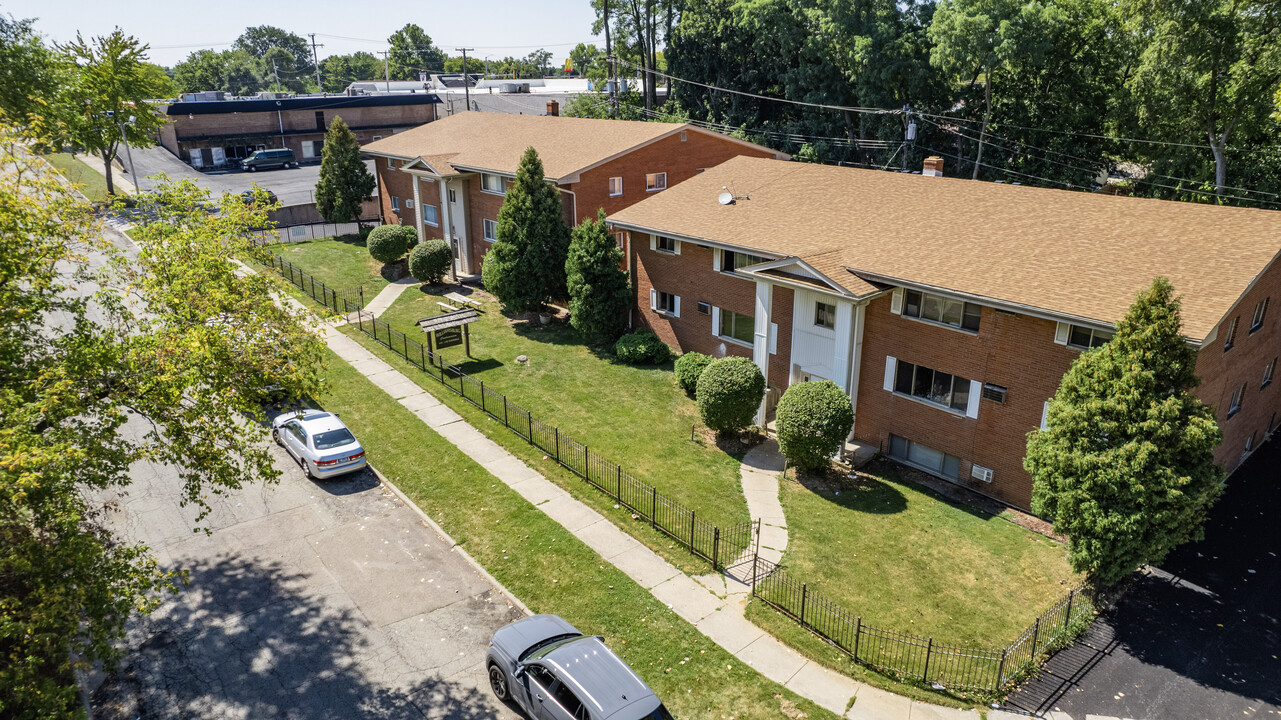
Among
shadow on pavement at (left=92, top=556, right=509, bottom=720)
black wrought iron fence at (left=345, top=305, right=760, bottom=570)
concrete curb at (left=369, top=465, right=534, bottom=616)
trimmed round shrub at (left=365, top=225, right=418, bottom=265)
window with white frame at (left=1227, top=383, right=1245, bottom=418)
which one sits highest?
trimmed round shrub at (left=365, top=225, right=418, bottom=265)

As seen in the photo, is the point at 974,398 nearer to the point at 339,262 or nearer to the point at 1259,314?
the point at 1259,314

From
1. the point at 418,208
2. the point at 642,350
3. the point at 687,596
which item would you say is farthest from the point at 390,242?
the point at 687,596

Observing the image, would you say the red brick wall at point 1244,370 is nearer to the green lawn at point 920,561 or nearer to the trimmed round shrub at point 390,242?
the green lawn at point 920,561

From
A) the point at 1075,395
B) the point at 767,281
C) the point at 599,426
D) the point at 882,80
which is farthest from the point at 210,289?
the point at 882,80

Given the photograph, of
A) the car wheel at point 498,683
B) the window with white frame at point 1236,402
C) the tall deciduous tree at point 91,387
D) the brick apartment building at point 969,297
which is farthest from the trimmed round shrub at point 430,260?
the window with white frame at point 1236,402

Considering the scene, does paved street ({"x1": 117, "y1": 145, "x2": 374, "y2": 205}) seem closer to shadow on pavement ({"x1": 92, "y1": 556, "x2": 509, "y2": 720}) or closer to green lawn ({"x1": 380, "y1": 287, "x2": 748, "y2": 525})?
green lawn ({"x1": 380, "y1": 287, "x2": 748, "y2": 525})

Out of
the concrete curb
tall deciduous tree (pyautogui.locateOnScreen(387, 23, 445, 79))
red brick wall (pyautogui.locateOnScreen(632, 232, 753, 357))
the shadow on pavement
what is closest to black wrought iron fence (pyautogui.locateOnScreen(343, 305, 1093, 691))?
the concrete curb
